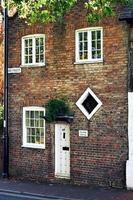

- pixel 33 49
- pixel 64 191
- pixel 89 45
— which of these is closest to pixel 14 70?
pixel 33 49

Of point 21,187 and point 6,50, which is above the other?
point 6,50

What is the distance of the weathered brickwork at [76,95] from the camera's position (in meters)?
19.4

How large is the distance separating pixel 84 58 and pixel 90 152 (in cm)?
357

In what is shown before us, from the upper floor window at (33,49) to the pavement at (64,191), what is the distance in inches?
197

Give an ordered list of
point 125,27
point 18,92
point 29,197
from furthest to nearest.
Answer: point 18,92 → point 125,27 → point 29,197

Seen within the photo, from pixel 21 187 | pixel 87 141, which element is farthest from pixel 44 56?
pixel 21 187

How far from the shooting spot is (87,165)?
20.2m

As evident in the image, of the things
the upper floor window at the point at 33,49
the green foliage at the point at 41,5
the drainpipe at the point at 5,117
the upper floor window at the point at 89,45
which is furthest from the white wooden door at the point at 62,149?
the green foliage at the point at 41,5

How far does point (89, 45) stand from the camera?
2041 cm

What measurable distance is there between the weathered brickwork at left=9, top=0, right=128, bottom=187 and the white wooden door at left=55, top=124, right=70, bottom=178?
0.76 ft

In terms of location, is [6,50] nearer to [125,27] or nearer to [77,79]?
[77,79]

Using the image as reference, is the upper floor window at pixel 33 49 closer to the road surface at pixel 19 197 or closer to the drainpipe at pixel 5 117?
the drainpipe at pixel 5 117

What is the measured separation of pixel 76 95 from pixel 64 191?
12.5ft

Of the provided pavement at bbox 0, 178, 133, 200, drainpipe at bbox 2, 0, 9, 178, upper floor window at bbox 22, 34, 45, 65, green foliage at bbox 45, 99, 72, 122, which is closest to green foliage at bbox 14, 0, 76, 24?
pavement at bbox 0, 178, 133, 200
